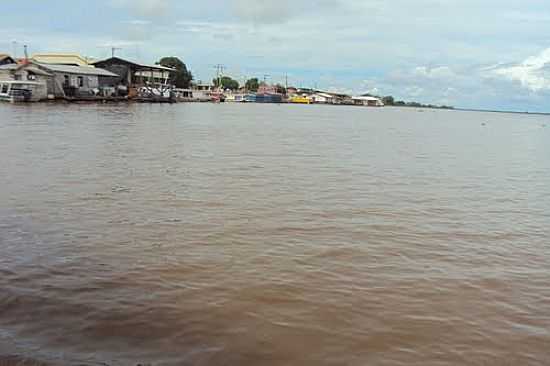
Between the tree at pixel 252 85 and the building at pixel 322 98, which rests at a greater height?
the tree at pixel 252 85

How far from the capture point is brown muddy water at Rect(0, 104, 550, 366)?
4.71m

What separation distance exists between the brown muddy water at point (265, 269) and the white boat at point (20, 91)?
45.1m

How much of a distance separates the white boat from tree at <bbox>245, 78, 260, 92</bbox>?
4865 inches

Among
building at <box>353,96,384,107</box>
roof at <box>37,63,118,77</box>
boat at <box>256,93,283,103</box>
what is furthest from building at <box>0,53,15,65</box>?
building at <box>353,96,384,107</box>

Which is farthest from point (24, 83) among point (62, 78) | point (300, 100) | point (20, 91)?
point (300, 100)

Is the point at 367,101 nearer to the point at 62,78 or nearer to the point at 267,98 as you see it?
the point at 267,98

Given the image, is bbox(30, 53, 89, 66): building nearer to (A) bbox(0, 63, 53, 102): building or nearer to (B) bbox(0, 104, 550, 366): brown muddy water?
(A) bbox(0, 63, 53, 102): building

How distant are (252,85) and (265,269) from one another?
581 feet

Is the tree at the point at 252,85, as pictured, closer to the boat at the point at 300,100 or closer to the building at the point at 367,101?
the boat at the point at 300,100

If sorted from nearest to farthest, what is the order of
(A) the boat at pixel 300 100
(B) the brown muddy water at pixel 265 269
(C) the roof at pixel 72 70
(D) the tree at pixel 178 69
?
(B) the brown muddy water at pixel 265 269 < (C) the roof at pixel 72 70 < (D) the tree at pixel 178 69 < (A) the boat at pixel 300 100

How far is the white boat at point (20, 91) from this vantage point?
178 ft

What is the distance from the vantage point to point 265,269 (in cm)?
679

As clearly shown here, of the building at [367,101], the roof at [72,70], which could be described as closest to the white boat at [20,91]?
the roof at [72,70]

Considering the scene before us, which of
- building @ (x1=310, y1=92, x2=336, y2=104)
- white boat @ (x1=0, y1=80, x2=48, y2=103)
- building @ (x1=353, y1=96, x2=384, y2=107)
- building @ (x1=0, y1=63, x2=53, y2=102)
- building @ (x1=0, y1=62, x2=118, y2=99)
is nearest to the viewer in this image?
white boat @ (x1=0, y1=80, x2=48, y2=103)
